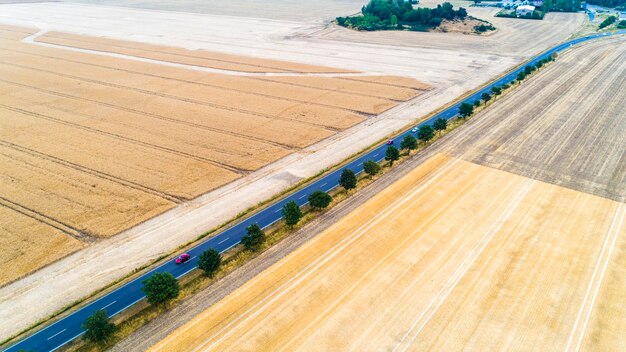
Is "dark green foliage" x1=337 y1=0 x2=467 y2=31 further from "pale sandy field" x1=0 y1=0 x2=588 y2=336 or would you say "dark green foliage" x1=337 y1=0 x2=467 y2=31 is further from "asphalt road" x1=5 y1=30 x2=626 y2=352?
"asphalt road" x1=5 y1=30 x2=626 y2=352

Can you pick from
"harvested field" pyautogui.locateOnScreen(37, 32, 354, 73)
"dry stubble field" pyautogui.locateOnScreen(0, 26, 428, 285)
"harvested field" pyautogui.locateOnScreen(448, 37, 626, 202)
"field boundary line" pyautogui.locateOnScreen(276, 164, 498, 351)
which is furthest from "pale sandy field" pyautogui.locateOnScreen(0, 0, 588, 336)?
"field boundary line" pyautogui.locateOnScreen(276, 164, 498, 351)

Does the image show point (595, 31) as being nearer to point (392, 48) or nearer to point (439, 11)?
point (439, 11)

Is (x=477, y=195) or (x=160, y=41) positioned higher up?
(x=160, y=41)

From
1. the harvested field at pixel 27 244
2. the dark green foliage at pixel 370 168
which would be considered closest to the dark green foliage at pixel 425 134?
the dark green foliage at pixel 370 168

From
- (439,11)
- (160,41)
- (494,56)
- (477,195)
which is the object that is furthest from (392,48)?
(477,195)

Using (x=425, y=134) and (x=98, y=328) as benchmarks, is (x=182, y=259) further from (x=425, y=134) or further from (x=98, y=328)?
(x=425, y=134)

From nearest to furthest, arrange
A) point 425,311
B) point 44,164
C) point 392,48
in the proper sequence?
point 425,311 → point 44,164 → point 392,48

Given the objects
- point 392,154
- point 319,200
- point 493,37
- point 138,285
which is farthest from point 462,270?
point 493,37
